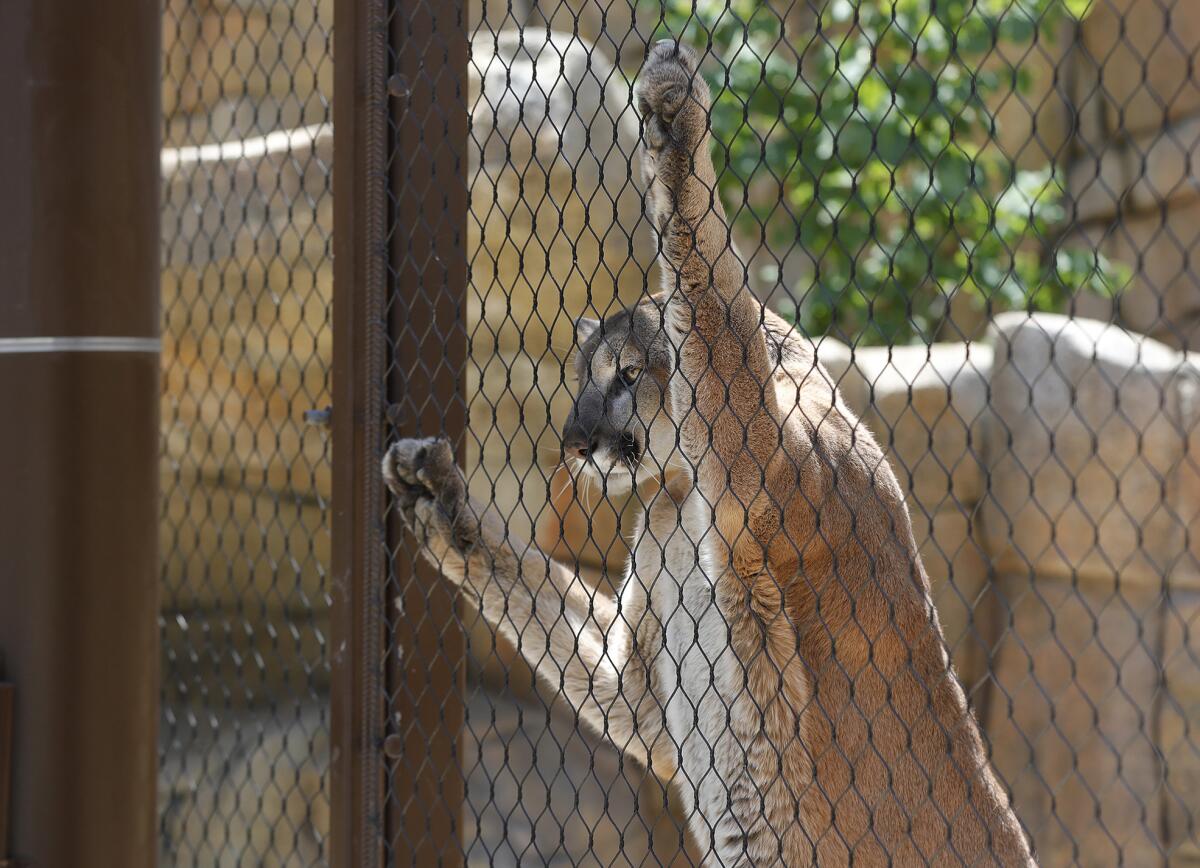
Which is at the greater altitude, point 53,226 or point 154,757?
point 53,226

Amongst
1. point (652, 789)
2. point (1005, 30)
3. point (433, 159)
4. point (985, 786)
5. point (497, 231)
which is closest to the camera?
point (985, 786)

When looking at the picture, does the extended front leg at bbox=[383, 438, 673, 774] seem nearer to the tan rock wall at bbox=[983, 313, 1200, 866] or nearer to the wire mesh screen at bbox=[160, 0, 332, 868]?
the wire mesh screen at bbox=[160, 0, 332, 868]

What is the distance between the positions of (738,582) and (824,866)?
0.61 m

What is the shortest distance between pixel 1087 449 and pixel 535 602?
11.3 feet

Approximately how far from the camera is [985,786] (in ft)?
8.83

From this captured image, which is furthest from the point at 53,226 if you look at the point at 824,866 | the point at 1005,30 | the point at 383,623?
the point at 1005,30

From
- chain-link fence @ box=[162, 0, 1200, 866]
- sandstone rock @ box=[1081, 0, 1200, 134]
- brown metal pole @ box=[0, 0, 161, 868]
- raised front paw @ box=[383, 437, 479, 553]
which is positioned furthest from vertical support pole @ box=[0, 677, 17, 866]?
sandstone rock @ box=[1081, 0, 1200, 134]

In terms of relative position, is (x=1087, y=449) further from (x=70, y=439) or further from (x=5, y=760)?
(x=5, y=760)

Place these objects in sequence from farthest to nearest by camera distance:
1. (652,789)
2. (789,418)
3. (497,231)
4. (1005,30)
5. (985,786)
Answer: (1005,30), (652,789), (497,231), (985,786), (789,418)

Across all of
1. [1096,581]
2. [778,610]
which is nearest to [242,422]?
[1096,581]

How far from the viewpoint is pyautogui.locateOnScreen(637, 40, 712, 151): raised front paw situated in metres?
2.41

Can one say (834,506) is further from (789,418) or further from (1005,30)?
(1005,30)

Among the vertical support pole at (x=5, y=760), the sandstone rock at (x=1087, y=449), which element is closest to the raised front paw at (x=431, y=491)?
the vertical support pole at (x=5, y=760)

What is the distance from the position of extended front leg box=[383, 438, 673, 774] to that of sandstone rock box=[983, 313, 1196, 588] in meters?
2.75
